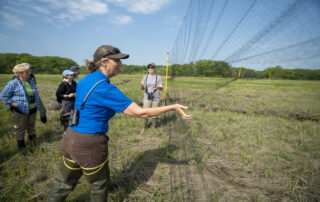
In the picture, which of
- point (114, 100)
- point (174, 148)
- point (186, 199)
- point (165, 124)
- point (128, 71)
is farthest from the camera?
point (128, 71)

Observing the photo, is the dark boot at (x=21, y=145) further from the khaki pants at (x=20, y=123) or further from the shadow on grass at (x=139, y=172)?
the shadow on grass at (x=139, y=172)

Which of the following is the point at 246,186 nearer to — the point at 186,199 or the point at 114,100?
the point at 186,199

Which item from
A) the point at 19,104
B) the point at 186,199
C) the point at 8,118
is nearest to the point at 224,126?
the point at 186,199

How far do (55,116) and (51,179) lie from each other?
3576 mm

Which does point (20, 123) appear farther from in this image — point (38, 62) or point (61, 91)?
point (38, 62)

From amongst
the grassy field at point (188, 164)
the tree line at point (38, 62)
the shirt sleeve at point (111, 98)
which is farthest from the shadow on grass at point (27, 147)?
the tree line at point (38, 62)

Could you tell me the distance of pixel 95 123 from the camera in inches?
54.6

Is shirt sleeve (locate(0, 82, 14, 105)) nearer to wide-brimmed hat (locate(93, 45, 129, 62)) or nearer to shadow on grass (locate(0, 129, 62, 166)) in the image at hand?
shadow on grass (locate(0, 129, 62, 166))

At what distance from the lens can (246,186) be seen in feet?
8.04

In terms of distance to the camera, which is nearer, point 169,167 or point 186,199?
point 186,199

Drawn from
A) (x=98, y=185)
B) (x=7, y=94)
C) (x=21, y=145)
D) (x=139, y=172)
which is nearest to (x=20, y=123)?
(x=21, y=145)

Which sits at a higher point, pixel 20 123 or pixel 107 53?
pixel 107 53

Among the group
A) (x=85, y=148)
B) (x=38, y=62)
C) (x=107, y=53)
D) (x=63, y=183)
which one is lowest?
(x=63, y=183)

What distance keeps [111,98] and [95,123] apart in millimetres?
298
